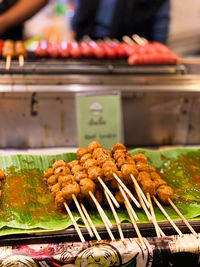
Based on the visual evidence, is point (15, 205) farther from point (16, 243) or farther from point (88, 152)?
point (88, 152)

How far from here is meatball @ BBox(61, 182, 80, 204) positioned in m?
2.10

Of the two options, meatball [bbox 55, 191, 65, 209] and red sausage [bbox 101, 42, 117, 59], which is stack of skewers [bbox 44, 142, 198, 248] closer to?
meatball [bbox 55, 191, 65, 209]

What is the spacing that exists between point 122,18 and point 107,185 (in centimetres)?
489

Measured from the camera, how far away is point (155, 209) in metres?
2.25

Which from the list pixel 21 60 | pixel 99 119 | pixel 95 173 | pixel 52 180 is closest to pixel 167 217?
pixel 95 173

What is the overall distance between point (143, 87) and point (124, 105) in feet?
1.00

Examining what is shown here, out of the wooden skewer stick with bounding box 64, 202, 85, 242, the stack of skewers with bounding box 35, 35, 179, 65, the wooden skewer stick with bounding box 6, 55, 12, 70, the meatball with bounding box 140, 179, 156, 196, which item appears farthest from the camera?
the stack of skewers with bounding box 35, 35, 179, 65

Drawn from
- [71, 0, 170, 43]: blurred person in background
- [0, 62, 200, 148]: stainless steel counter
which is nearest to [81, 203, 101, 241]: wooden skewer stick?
[0, 62, 200, 148]: stainless steel counter

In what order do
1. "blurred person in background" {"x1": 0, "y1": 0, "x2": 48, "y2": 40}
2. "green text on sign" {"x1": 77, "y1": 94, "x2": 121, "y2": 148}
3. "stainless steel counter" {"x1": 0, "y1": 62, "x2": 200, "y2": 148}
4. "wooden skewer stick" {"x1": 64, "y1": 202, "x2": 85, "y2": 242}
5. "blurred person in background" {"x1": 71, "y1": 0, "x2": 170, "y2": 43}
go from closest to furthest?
"wooden skewer stick" {"x1": 64, "y1": 202, "x2": 85, "y2": 242} < "green text on sign" {"x1": 77, "y1": 94, "x2": 121, "y2": 148} < "stainless steel counter" {"x1": 0, "y1": 62, "x2": 200, "y2": 148} < "blurred person in background" {"x1": 0, "y1": 0, "x2": 48, "y2": 40} < "blurred person in background" {"x1": 71, "y1": 0, "x2": 170, "y2": 43}

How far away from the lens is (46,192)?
2379 millimetres

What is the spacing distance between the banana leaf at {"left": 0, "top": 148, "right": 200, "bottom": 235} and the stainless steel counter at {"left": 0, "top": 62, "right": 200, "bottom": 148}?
2.27 ft

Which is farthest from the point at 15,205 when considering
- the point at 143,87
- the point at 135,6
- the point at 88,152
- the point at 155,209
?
the point at 135,6

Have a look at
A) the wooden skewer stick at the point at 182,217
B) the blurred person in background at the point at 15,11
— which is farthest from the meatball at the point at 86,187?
the blurred person in background at the point at 15,11

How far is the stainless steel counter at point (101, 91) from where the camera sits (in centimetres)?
333
